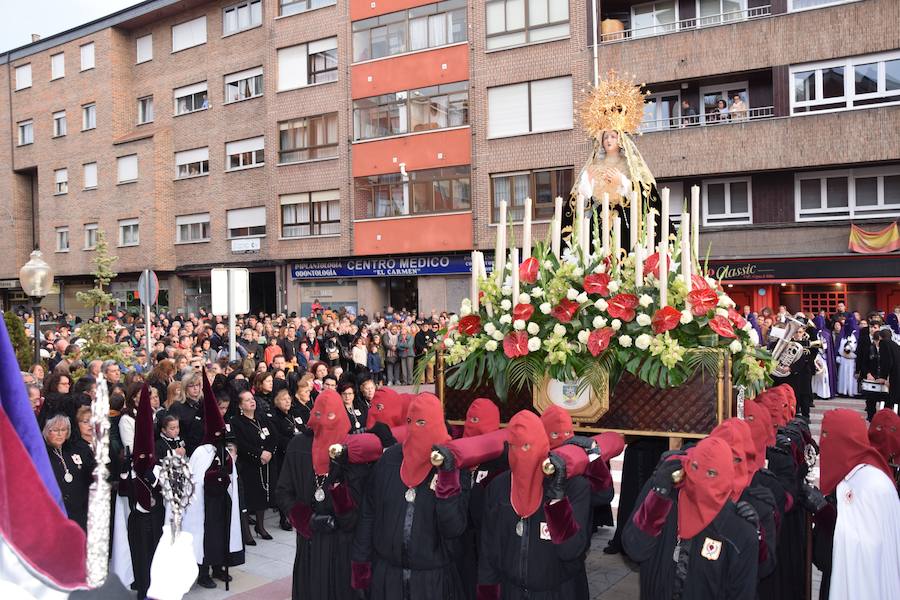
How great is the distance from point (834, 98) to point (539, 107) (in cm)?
847

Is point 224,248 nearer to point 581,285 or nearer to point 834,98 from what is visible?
point 834,98

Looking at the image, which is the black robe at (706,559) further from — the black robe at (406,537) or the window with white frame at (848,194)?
the window with white frame at (848,194)

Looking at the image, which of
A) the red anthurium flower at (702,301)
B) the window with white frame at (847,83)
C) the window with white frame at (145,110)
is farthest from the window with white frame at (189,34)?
the red anthurium flower at (702,301)

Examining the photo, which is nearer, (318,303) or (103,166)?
(318,303)

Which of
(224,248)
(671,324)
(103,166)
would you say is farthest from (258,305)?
(671,324)

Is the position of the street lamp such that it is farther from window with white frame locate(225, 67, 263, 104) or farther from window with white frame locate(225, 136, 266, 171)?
window with white frame locate(225, 67, 263, 104)

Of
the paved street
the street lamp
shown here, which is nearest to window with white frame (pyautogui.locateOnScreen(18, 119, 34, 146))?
the street lamp

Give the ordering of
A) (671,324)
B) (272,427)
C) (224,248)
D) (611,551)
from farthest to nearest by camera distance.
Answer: (224,248)
(272,427)
(611,551)
(671,324)

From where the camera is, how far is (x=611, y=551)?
25.1 feet

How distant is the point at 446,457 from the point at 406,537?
68cm

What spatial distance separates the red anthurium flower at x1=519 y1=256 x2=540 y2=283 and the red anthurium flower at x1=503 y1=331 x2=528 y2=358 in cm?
51

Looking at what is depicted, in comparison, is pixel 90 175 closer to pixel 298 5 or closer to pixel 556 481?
pixel 298 5

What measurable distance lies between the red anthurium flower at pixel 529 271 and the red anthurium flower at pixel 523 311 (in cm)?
36

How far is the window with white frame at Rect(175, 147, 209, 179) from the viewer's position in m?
32.5
